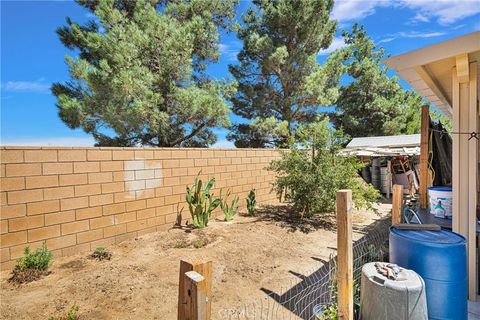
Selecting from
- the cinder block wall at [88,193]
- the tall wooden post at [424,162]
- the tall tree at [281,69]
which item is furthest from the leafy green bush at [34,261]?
the tall tree at [281,69]

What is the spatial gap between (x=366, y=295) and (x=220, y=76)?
857 cm

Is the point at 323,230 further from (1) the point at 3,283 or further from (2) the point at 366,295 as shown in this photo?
(1) the point at 3,283

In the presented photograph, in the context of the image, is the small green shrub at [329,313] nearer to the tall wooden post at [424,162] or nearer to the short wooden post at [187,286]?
the short wooden post at [187,286]

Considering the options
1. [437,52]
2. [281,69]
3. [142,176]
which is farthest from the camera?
[281,69]

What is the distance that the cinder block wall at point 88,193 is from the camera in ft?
11.5

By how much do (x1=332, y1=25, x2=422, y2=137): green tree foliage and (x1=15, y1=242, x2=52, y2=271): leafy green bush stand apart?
15255mm

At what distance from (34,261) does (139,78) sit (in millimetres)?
5114

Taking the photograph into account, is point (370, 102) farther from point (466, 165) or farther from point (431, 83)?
point (466, 165)

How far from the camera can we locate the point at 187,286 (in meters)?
1.26

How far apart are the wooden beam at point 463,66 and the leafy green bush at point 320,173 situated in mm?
3197

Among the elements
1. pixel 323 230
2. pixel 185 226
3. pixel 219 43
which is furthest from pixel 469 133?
pixel 219 43

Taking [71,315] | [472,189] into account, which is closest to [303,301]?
[472,189]

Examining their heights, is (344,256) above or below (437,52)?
below

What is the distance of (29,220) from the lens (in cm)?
360
